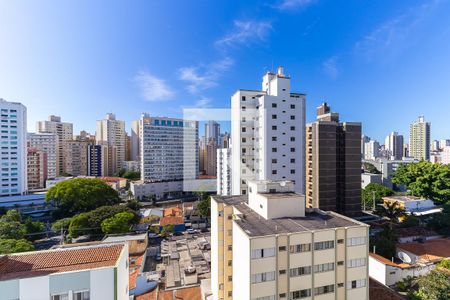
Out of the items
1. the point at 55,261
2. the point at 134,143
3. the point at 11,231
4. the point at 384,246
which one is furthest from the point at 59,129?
the point at 384,246

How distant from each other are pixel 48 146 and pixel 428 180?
204ft

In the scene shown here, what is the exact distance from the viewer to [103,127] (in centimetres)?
5597

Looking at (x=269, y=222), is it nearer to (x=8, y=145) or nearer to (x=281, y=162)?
(x=281, y=162)

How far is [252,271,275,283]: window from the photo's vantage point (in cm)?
754

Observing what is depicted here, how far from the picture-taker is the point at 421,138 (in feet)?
195

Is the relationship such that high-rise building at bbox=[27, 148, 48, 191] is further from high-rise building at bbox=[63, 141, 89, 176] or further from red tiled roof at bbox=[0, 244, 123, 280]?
red tiled roof at bbox=[0, 244, 123, 280]

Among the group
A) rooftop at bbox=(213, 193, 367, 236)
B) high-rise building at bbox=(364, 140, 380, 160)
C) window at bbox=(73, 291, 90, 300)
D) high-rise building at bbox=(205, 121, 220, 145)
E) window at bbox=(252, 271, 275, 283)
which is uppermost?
high-rise building at bbox=(205, 121, 220, 145)

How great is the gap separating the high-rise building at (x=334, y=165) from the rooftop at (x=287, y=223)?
41.9 ft

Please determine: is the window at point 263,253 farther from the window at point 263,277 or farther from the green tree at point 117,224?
the green tree at point 117,224

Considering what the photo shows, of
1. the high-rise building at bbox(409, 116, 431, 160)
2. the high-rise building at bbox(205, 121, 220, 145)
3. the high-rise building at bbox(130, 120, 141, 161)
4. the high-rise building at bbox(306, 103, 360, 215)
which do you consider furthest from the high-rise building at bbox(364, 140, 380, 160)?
the high-rise building at bbox(130, 120, 141, 161)

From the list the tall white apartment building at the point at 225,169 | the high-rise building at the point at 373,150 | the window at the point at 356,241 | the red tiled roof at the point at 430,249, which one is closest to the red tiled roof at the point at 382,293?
the red tiled roof at the point at 430,249

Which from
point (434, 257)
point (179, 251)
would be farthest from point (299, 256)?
point (179, 251)

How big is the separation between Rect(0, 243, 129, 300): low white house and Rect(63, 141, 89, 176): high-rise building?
49448 millimetres

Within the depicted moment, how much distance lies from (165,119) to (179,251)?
2953 centimetres
